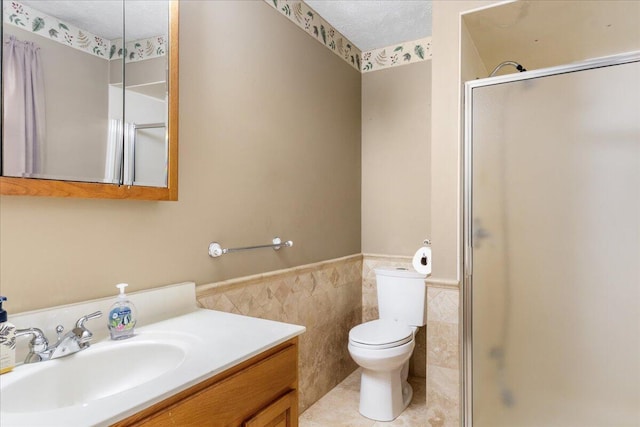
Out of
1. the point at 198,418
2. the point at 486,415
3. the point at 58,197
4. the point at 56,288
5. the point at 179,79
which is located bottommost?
the point at 486,415

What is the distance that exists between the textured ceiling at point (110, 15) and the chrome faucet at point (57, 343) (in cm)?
89

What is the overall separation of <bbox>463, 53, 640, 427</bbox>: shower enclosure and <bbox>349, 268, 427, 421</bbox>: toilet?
16.6 inches

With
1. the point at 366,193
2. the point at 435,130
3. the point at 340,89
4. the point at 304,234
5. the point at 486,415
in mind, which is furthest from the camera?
the point at 366,193

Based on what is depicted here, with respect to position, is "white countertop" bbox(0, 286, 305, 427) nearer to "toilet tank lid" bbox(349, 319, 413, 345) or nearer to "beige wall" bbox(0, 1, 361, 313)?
"beige wall" bbox(0, 1, 361, 313)

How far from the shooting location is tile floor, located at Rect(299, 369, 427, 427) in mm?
2199

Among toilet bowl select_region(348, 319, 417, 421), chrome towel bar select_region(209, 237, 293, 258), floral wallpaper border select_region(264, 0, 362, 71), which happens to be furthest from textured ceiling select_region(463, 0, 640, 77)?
toilet bowl select_region(348, 319, 417, 421)

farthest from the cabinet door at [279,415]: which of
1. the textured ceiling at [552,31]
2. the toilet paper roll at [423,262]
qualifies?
the textured ceiling at [552,31]

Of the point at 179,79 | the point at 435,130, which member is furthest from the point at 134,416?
the point at 435,130

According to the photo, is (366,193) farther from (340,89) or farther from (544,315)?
(544,315)

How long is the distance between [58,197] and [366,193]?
2.21 meters

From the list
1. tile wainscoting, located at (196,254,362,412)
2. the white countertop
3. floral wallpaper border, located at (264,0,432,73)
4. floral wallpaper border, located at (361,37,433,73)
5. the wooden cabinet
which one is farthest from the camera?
floral wallpaper border, located at (361,37,433,73)

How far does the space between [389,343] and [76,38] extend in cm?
193

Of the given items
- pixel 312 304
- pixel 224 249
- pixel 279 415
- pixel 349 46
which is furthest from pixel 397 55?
pixel 279 415

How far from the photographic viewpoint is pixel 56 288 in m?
1.14
